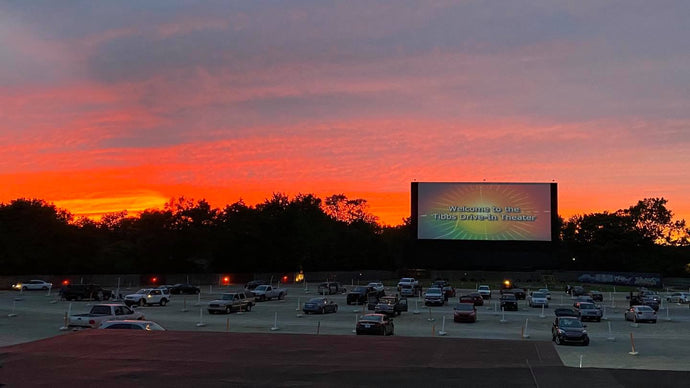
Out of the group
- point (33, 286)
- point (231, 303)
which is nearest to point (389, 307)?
point (231, 303)

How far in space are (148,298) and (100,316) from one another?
73.2ft

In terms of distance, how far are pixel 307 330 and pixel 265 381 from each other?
19987 mm

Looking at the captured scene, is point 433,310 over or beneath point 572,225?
beneath

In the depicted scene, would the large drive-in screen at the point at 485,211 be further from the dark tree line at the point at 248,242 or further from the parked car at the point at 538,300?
the parked car at the point at 538,300

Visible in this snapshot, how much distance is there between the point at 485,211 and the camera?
3292 inches

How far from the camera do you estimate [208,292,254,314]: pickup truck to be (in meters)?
44.3

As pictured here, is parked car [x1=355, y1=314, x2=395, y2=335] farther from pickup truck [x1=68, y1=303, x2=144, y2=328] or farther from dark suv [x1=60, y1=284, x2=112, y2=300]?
dark suv [x1=60, y1=284, x2=112, y2=300]

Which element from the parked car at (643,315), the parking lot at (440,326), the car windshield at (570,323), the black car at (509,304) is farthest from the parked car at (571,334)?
the black car at (509,304)

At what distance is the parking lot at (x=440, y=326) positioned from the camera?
25.9 meters

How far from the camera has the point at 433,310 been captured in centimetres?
5100

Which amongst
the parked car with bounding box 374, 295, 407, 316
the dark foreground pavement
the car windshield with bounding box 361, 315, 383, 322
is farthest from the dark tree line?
the dark foreground pavement

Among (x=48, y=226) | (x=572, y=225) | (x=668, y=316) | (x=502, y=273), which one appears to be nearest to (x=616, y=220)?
(x=572, y=225)

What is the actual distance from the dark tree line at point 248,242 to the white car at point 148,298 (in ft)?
135

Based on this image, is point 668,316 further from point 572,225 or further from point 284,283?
point 572,225
